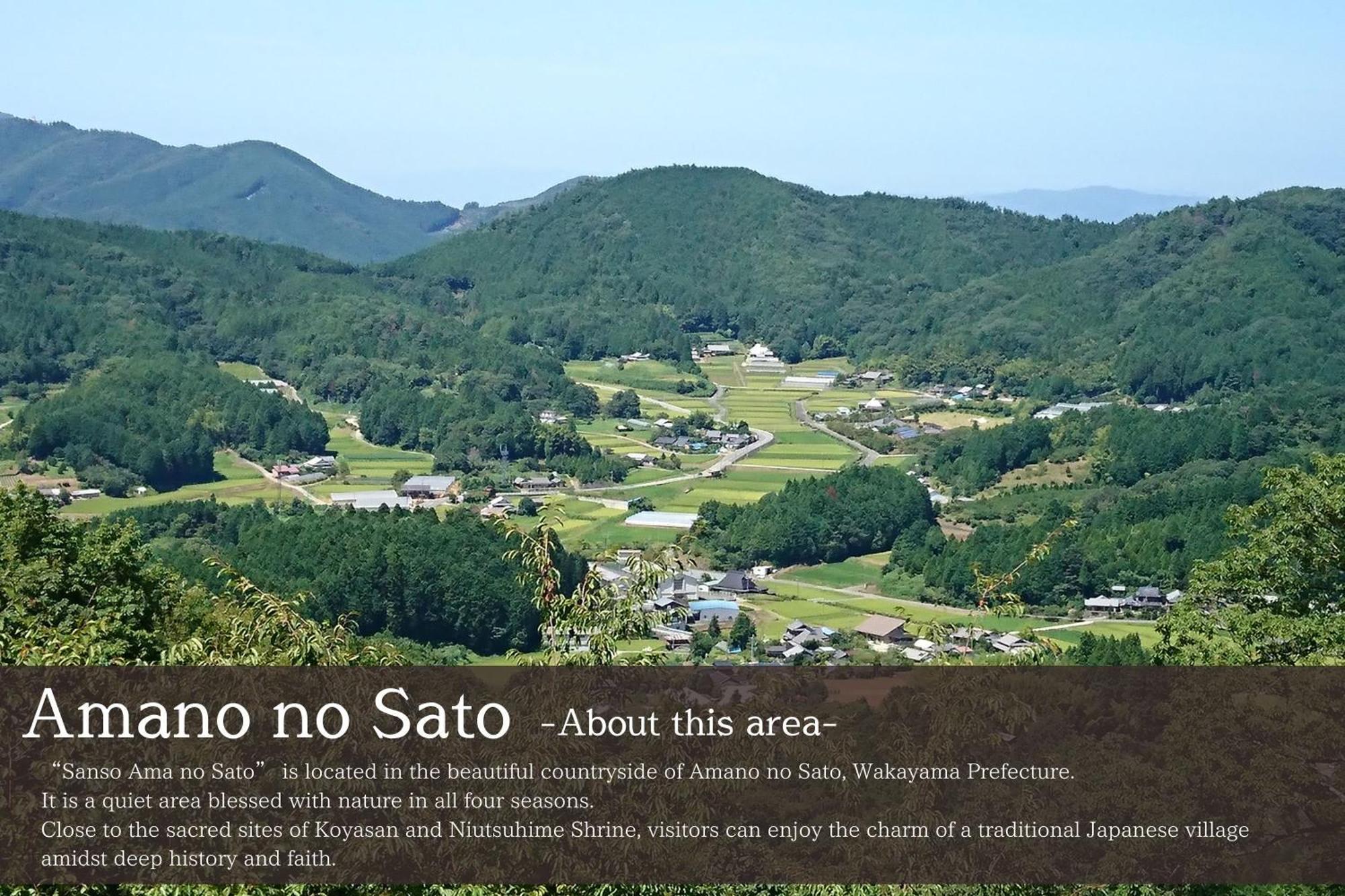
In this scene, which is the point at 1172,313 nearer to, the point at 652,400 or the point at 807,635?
the point at 652,400

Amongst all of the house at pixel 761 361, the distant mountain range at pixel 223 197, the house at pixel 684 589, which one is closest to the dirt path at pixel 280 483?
the house at pixel 684 589

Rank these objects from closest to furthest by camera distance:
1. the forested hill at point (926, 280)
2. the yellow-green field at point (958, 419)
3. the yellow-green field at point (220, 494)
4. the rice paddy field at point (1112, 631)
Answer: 1. the rice paddy field at point (1112, 631)
2. the yellow-green field at point (220, 494)
3. the yellow-green field at point (958, 419)
4. the forested hill at point (926, 280)

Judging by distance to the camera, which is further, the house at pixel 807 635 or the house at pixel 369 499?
the house at pixel 369 499

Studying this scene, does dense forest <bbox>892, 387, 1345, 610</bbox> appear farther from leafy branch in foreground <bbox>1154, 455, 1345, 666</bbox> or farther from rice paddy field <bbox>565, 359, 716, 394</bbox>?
rice paddy field <bbox>565, 359, 716, 394</bbox>

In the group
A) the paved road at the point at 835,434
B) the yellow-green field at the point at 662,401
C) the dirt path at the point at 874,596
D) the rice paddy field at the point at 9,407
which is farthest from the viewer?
the yellow-green field at the point at 662,401

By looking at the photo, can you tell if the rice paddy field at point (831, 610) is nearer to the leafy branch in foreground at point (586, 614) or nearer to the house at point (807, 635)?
the house at point (807, 635)

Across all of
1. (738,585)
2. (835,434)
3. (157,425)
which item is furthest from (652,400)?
(738,585)
